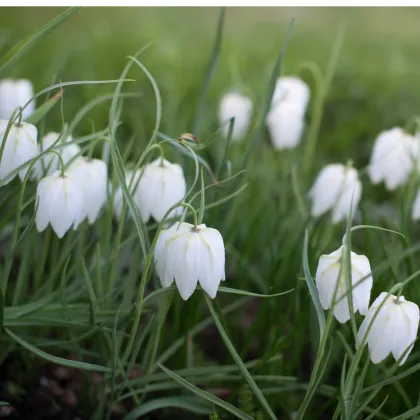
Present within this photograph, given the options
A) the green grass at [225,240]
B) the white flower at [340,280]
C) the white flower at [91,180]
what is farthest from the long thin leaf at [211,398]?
the white flower at [91,180]

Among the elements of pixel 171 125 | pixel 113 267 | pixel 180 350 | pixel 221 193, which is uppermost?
pixel 171 125

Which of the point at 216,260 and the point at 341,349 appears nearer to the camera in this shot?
the point at 216,260

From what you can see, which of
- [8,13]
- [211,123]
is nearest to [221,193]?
[211,123]

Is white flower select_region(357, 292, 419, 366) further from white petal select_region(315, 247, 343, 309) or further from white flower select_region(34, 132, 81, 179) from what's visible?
white flower select_region(34, 132, 81, 179)

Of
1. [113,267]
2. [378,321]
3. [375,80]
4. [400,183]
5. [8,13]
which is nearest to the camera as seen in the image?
[378,321]

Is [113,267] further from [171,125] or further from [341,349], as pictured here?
[171,125]

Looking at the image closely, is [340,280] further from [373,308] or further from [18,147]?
[18,147]

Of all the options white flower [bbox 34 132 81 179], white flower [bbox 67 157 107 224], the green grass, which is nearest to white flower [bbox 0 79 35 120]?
the green grass
